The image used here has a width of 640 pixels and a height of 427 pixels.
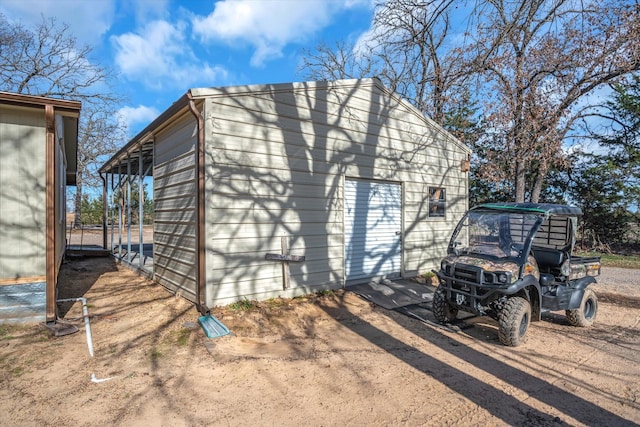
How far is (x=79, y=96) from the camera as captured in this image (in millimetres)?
21703

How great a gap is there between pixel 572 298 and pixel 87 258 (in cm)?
1232

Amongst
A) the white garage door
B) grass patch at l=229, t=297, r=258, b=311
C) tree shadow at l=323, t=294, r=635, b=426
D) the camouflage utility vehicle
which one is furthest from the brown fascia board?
the camouflage utility vehicle

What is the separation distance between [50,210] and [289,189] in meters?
3.32

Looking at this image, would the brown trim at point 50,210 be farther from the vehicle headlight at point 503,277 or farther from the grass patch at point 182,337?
the vehicle headlight at point 503,277

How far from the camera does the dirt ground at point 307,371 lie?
2873 millimetres

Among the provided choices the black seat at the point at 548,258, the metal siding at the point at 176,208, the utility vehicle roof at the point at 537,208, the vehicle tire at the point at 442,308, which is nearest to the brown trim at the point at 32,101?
the metal siding at the point at 176,208

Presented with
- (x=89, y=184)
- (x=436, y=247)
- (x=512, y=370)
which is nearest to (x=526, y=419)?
(x=512, y=370)

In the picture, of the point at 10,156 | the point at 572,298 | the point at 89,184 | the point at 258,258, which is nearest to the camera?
the point at 10,156

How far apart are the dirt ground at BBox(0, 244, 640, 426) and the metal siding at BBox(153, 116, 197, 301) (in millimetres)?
713

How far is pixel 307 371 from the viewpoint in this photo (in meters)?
3.67

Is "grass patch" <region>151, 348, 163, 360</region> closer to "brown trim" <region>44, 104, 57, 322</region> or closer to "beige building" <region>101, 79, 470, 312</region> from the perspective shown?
"beige building" <region>101, 79, 470, 312</region>

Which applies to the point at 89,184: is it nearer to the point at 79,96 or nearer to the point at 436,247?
Answer: the point at 79,96

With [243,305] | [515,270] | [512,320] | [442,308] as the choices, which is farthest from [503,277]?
[243,305]

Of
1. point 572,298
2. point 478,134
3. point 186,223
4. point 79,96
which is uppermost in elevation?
point 79,96
